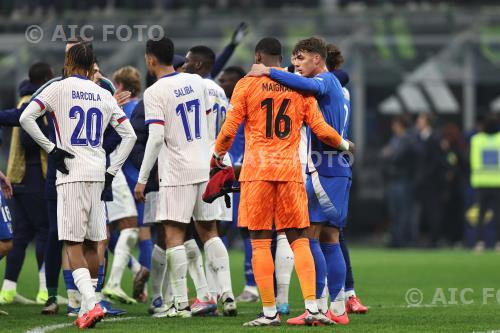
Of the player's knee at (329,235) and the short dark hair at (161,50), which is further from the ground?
the short dark hair at (161,50)

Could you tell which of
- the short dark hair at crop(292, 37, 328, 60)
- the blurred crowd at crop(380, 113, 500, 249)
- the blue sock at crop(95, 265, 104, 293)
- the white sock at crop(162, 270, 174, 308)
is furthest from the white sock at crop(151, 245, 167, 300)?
the blurred crowd at crop(380, 113, 500, 249)

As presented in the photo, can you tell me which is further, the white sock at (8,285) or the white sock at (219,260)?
the white sock at (8,285)

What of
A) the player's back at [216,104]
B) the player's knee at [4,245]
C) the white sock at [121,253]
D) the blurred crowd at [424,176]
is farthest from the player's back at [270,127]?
the blurred crowd at [424,176]

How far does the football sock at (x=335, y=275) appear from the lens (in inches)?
390

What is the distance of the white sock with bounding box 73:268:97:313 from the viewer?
30.3 feet

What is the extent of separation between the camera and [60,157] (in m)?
9.38

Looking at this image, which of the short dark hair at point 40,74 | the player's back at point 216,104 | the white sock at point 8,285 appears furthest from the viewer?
the white sock at point 8,285

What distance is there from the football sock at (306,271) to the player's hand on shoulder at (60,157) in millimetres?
1840

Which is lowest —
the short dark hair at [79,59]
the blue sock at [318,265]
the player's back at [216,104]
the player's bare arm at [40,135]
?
the blue sock at [318,265]

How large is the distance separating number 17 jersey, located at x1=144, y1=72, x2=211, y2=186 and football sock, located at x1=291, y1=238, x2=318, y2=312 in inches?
47.5

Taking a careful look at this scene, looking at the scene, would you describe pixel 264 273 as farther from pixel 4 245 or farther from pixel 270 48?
pixel 4 245

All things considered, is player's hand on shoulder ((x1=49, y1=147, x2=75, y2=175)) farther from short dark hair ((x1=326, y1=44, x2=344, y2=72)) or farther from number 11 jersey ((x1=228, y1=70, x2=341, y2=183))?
short dark hair ((x1=326, y1=44, x2=344, y2=72))

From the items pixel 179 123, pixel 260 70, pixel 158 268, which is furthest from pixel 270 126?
pixel 158 268

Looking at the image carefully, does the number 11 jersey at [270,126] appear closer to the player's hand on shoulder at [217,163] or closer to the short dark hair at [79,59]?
the player's hand on shoulder at [217,163]
